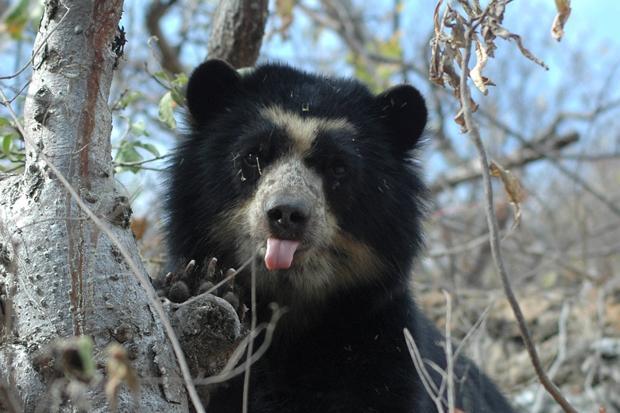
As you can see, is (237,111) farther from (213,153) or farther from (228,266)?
(228,266)

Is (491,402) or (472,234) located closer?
(491,402)

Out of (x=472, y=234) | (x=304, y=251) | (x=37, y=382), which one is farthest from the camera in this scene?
(x=472, y=234)

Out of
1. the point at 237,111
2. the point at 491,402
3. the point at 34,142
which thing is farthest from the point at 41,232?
the point at 491,402

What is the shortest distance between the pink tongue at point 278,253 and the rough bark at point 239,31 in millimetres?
2003

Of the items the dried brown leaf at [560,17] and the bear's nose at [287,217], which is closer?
the dried brown leaf at [560,17]

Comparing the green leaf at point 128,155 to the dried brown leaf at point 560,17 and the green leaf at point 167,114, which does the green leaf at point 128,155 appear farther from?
the dried brown leaf at point 560,17

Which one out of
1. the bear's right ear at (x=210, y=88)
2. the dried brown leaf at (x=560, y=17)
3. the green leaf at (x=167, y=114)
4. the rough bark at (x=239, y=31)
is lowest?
the green leaf at (x=167, y=114)

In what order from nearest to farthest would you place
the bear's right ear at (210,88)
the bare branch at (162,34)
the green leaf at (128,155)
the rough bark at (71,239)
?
the rough bark at (71,239) < the bear's right ear at (210,88) < the green leaf at (128,155) < the bare branch at (162,34)

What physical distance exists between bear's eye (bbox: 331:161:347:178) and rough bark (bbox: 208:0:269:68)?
164cm

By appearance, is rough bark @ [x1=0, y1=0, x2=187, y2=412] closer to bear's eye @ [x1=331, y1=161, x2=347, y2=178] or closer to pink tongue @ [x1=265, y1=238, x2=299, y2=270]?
pink tongue @ [x1=265, y1=238, x2=299, y2=270]

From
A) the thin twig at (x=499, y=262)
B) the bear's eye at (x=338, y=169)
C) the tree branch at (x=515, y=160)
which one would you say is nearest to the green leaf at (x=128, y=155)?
the bear's eye at (x=338, y=169)

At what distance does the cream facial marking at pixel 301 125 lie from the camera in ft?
12.9

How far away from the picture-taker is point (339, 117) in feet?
13.6

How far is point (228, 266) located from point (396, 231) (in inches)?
31.2
